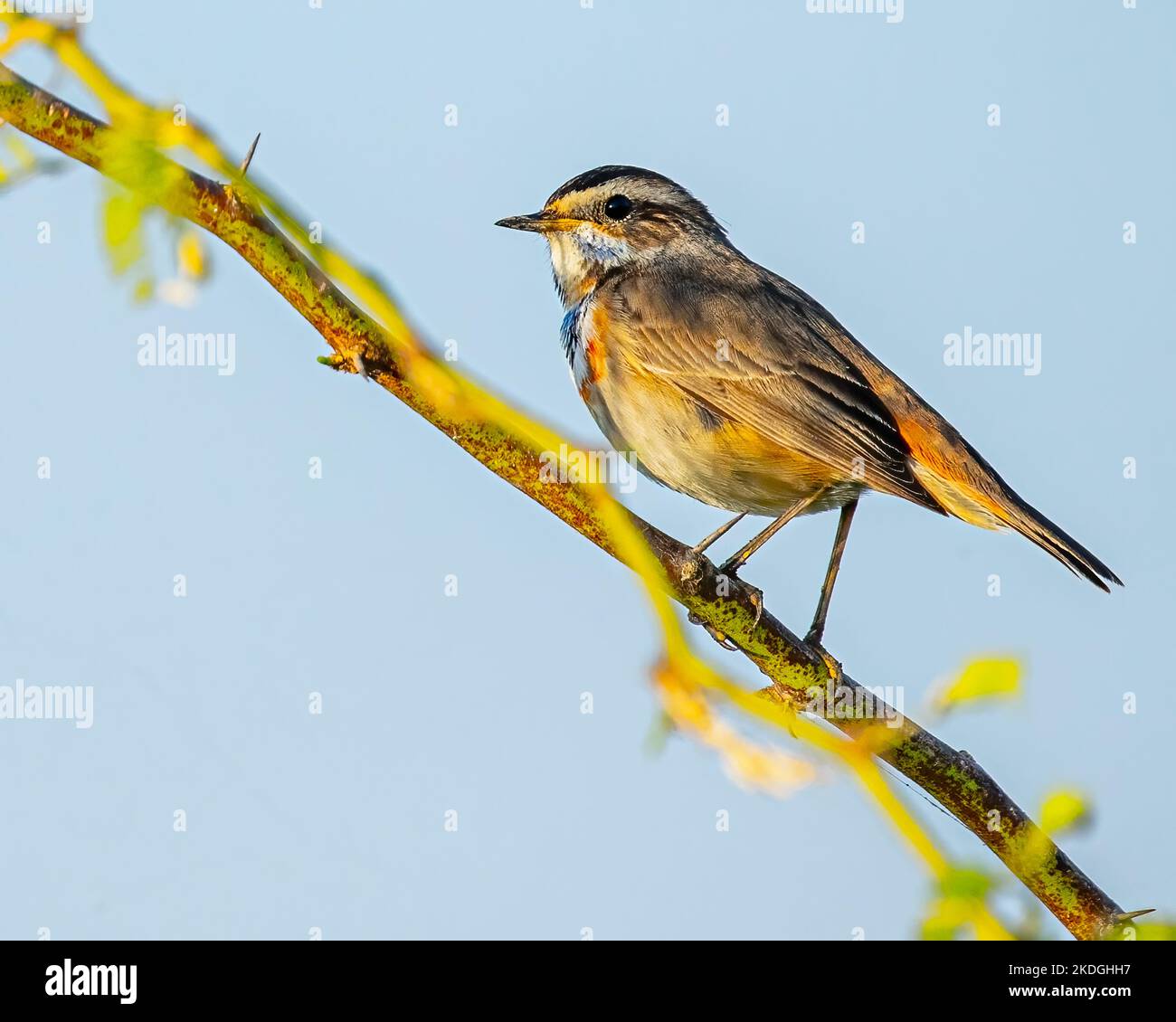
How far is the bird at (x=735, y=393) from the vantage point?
308 inches

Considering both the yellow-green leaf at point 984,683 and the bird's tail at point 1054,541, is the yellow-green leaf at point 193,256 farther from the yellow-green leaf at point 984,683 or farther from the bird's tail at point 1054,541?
the bird's tail at point 1054,541

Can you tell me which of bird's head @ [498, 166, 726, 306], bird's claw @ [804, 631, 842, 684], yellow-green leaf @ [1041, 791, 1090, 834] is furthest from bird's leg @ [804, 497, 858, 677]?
Answer: yellow-green leaf @ [1041, 791, 1090, 834]

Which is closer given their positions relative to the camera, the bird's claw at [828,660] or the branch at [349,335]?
the branch at [349,335]

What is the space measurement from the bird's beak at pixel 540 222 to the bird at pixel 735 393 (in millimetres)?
12

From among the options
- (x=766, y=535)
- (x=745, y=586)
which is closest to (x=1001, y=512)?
(x=766, y=535)

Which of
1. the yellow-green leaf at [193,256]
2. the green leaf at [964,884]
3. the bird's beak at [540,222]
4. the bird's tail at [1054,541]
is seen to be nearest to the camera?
the green leaf at [964,884]

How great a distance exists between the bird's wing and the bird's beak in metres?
0.49

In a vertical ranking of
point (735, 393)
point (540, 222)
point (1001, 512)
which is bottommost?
point (1001, 512)

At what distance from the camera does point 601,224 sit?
347 inches

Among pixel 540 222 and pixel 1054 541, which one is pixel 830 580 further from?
pixel 540 222

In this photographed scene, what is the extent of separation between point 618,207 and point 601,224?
17 cm

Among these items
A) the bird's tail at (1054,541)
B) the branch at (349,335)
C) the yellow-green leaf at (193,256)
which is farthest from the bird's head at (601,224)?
the yellow-green leaf at (193,256)

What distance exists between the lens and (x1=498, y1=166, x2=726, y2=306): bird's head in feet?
28.8
